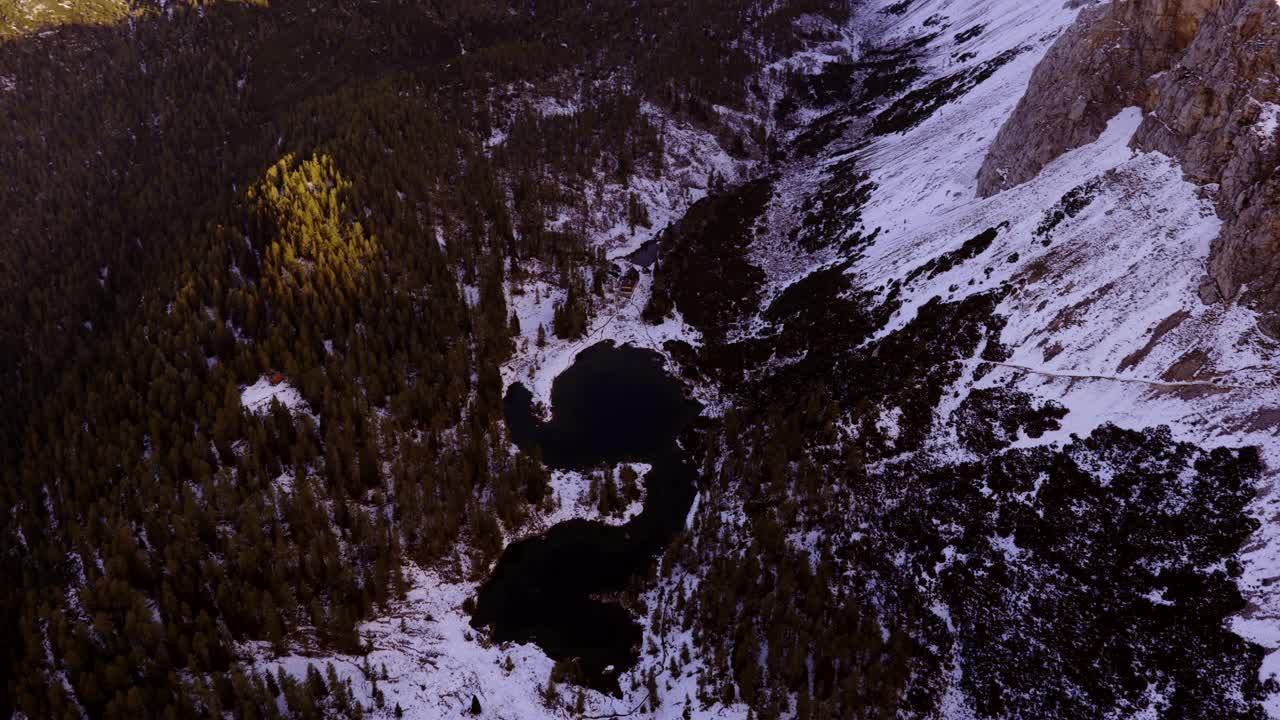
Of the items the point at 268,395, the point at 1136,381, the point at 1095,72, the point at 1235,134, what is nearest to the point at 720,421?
the point at 1136,381

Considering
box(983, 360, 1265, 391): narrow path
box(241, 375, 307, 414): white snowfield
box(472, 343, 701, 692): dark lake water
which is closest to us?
box(983, 360, 1265, 391): narrow path

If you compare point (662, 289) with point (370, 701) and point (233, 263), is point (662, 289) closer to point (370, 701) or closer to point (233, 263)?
point (233, 263)

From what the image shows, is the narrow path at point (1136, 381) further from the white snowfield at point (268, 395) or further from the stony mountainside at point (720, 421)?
the white snowfield at point (268, 395)

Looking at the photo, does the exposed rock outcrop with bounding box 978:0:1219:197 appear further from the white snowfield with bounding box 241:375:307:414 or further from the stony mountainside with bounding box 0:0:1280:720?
the white snowfield with bounding box 241:375:307:414

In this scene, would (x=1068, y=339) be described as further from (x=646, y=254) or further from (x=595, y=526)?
(x=646, y=254)

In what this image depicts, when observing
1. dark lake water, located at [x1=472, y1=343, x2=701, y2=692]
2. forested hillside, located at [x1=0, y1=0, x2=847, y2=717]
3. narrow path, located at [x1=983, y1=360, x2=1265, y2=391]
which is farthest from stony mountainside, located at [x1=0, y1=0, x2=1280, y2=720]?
dark lake water, located at [x1=472, y1=343, x2=701, y2=692]

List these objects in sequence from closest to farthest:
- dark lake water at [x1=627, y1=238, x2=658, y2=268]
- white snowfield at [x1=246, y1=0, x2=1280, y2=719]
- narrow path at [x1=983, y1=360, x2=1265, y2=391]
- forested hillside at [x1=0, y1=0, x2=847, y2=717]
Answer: white snowfield at [x1=246, y1=0, x2=1280, y2=719] < narrow path at [x1=983, y1=360, x2=1265, y2=391] < forested hillside at [x1=0, y1=0, x2=847, y2=717] < dark lake water at [x1=627, y1=238, x2=658, y2=268]

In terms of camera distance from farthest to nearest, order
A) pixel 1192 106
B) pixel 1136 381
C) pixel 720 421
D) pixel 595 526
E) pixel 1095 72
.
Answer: pixel 720 421 → pixel 1095 72 → pixel 595 526 → pixel 1192 106 → pixel 1136 381
